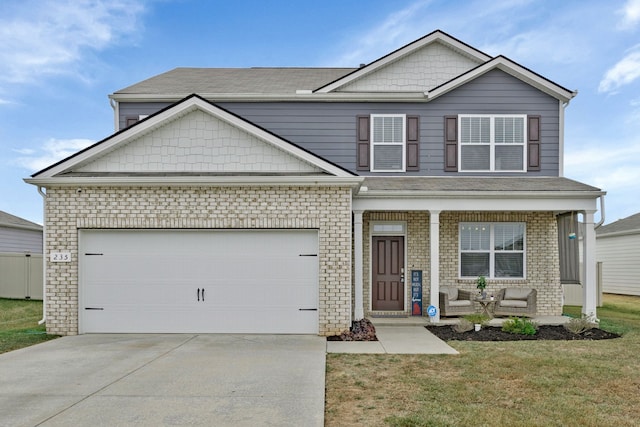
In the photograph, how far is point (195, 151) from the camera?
10625 mm

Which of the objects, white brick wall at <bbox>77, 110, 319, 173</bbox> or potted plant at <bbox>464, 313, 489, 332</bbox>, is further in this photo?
potted plant at <bbox>464, 313, 489, 332</bbox>

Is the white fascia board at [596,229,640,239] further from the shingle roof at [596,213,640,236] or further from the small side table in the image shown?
the small side table

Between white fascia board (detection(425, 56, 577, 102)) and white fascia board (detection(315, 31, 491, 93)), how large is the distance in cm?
103

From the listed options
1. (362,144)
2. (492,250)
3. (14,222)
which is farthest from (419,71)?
(14,222)

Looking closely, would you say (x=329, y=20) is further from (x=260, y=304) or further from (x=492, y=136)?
(x=260, y=304)

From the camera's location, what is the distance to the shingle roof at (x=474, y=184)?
11.9 metres

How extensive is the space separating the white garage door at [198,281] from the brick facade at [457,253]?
339 centimetres

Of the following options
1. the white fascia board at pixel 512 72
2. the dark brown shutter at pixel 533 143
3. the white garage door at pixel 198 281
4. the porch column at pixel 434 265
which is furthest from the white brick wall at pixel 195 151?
the dark brown shutter at pixel 533 143

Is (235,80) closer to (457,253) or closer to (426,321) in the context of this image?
(457,253)

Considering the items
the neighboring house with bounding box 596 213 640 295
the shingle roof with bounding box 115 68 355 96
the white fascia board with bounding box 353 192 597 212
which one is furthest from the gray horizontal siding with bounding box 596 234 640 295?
the shingle roof with bounding box 115 68 355 96

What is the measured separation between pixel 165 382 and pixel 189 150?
5451 millimetres

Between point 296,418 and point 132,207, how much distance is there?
6775 millimetres

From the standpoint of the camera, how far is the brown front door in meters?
13.3

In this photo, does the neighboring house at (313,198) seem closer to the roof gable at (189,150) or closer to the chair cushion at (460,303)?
the roof gable at (189,150)
